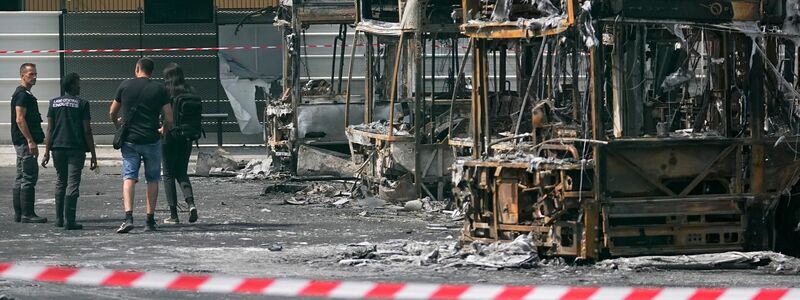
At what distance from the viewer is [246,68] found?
31906 millimetres

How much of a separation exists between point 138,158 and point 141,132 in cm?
30

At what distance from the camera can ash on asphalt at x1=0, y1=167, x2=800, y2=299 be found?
12.8 meters

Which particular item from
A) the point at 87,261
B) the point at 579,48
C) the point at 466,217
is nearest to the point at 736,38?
the point at 579,48

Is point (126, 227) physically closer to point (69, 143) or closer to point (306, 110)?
point (69, 143)

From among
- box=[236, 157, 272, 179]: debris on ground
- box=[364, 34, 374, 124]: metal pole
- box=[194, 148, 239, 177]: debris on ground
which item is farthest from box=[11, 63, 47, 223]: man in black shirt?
box=[194, 148, 239, 177]: debris on ground

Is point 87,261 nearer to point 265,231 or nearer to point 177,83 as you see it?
point 265,231

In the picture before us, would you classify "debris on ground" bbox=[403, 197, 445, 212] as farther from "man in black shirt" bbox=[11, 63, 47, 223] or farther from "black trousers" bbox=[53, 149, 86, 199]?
"man in black shirt" bbox=[11, 63, 47, 223]

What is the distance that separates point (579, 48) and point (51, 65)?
19.4m

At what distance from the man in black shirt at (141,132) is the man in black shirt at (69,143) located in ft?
1.46

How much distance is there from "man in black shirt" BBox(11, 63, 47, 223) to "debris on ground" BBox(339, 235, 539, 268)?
476 cm

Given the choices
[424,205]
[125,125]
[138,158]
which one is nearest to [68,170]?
[138,158]

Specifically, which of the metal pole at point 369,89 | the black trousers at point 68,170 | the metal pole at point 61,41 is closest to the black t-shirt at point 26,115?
the black trousers at point 68,170

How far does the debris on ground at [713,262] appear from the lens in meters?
13.5

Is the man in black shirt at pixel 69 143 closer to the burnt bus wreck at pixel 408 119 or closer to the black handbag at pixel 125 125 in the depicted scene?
the black handbag at pixel 125 125
